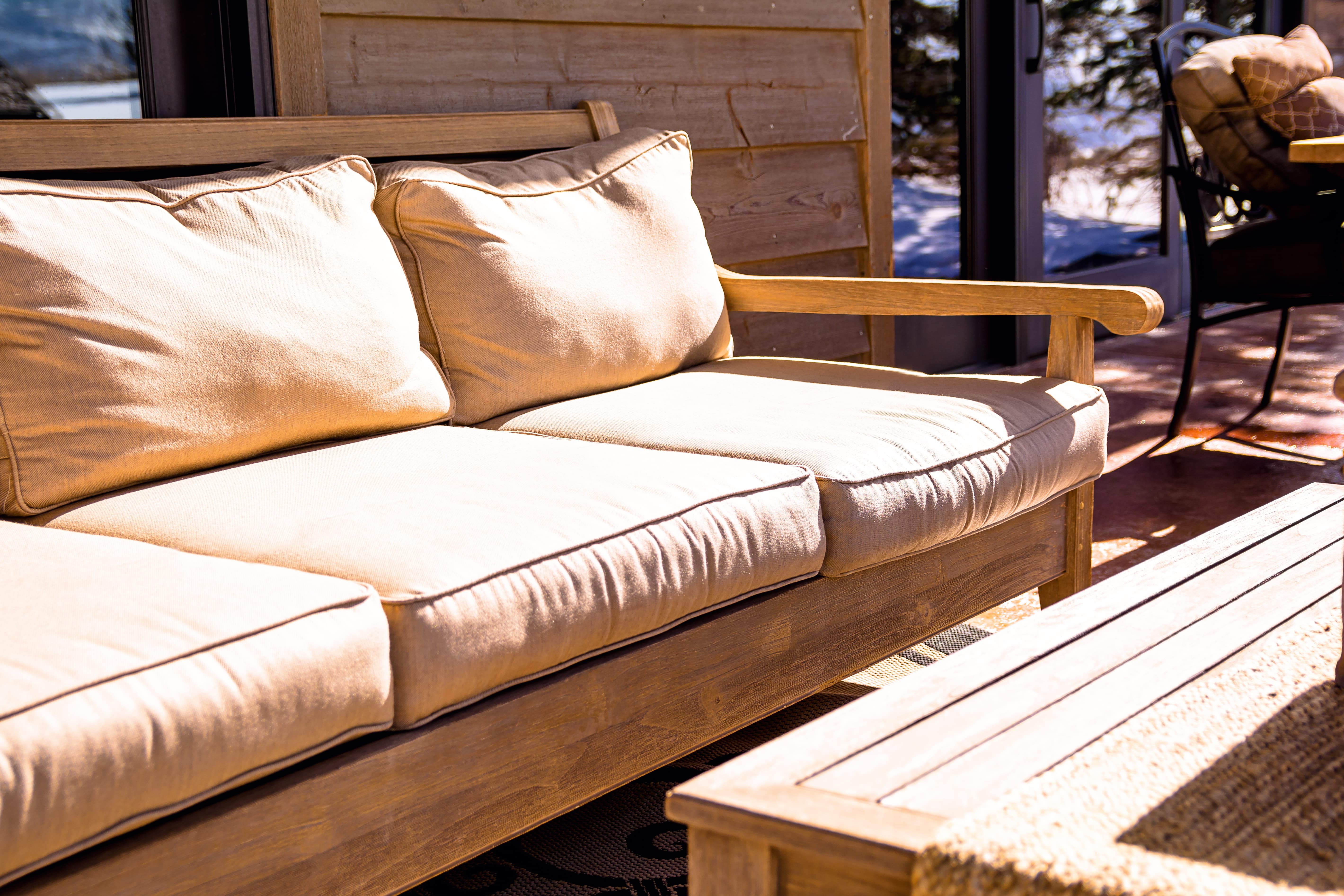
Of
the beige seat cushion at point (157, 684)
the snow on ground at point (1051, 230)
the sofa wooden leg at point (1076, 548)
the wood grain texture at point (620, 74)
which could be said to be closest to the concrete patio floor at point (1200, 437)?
the sofa wooden leg at point (1076, 548)

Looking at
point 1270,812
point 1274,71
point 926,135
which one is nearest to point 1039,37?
point 926,135

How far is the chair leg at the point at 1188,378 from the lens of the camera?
323 centimetres

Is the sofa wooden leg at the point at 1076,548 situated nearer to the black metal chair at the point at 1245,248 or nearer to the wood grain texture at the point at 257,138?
the wood grain texture at the point at 257,138

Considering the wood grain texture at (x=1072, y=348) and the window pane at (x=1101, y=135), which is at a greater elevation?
the window pane at (x=1101, y=135)

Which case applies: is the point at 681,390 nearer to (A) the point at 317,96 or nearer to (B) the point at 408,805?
(A) the point at 317,96

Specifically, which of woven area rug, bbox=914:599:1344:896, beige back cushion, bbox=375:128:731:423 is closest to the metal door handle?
beige back cushion, bbox=375:128:731:423

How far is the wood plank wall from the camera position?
222cm

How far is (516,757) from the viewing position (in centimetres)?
124

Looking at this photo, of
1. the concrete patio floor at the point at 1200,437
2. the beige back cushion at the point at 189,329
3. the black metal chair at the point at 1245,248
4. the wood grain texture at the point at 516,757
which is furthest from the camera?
the black metal chair at the point at 1245,248

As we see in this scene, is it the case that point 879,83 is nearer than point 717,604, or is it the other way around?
point 717,604

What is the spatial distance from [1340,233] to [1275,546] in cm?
184

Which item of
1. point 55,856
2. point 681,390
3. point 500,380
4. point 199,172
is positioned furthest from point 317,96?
point 55,856

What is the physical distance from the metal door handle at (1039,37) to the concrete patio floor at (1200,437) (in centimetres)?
96

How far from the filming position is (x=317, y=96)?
213cm
